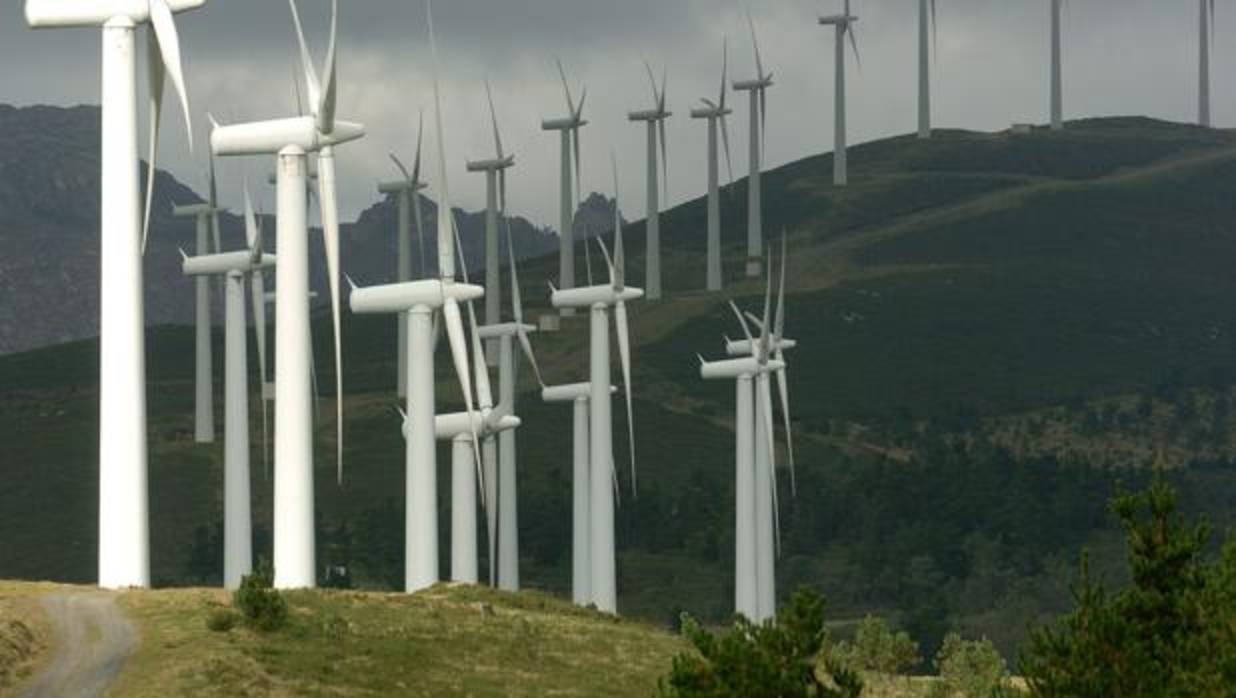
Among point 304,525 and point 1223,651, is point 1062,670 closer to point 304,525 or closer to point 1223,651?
point 1223,651

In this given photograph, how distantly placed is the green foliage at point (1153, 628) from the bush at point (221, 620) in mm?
23447

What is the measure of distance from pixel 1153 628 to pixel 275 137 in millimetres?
36133

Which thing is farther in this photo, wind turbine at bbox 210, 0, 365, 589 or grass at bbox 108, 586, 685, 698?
wind turbine at bbox 210, 0, 365, 589

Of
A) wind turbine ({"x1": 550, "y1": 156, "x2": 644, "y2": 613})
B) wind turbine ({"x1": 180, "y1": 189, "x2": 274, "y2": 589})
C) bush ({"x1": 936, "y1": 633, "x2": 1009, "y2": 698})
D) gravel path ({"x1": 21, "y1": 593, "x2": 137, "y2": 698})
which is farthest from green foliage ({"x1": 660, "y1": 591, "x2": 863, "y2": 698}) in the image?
wind turbine ({"x1": 550, "y1": 156, "x2": 644, "y2": 613})

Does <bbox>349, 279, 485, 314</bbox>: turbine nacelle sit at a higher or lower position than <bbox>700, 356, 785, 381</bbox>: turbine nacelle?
higher

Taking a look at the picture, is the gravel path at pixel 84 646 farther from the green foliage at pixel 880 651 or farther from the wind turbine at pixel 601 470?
the wind turbine at pixel 601 470

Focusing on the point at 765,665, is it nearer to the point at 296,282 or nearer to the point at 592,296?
the point at 296,282

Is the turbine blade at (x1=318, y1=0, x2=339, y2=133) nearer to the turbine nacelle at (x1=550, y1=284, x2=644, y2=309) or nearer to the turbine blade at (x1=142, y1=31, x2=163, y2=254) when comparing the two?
the turbine blade at (x1=142, y1=31, x2=163, y2=254)

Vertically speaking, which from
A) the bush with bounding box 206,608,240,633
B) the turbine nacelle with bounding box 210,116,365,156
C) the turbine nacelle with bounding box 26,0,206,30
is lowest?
the bush with bounding box 206,608,240,633

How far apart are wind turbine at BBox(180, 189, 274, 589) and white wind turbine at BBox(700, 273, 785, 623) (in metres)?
23.6

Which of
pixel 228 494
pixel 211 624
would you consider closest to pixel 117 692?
pixel 211 624

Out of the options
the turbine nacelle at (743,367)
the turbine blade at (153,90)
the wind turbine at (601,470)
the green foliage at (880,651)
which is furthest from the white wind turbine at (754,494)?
the turbine blade at (153,90)

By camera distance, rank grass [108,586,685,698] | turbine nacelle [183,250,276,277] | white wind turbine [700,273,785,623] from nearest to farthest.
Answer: grass [108,586,685,698] < turbine nacelle [183,250,276,277] < white wind turbine [700,273,785,623]

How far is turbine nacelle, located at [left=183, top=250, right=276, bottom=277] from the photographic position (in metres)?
152
